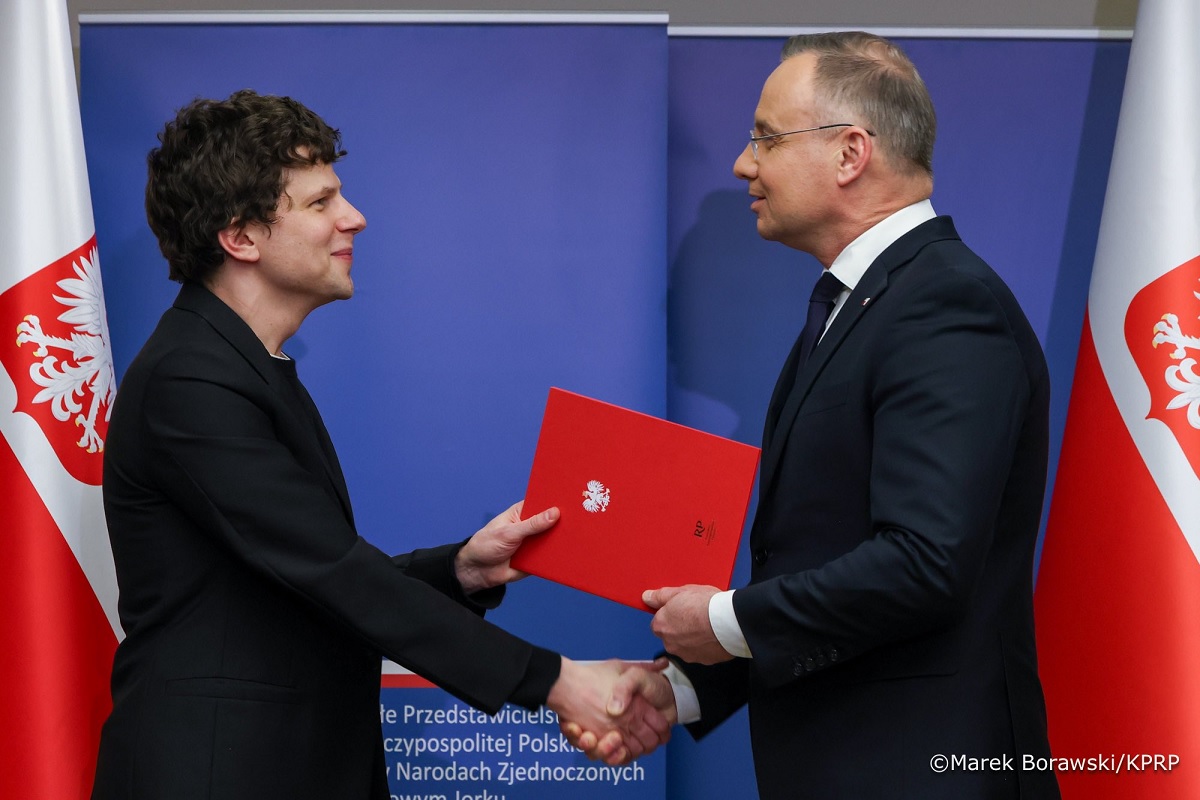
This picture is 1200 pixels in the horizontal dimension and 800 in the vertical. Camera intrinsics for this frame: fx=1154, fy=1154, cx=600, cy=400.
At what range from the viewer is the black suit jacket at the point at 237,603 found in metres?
1.85

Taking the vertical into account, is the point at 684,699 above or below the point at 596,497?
below

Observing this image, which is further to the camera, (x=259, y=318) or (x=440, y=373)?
(x=440, y=373)

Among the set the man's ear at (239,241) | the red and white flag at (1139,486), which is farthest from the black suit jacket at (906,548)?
the man's ear at (239,241)

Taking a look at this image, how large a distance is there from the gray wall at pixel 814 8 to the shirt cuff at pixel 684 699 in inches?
89.7

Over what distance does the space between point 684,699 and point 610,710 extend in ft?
0.63

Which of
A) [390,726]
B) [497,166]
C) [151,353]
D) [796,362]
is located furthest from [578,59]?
[390,726]

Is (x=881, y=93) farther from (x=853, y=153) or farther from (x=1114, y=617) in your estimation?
(x=1114, y=617)

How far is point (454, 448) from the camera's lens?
10.5 ft

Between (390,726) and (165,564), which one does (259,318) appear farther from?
(390,726)

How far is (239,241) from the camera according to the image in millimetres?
2123

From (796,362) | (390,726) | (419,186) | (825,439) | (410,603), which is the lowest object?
(390,726)

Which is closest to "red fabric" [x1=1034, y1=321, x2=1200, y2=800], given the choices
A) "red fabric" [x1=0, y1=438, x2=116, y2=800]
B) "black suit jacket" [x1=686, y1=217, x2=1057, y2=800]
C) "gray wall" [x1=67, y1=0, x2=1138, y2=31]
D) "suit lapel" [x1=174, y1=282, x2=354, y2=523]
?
"black suit jacket" [x1=686, y1=217, x2=1057, y2=800]

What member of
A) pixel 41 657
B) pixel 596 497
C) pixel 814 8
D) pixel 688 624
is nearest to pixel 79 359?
pixel 41 657

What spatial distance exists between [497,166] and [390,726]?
1.57m
